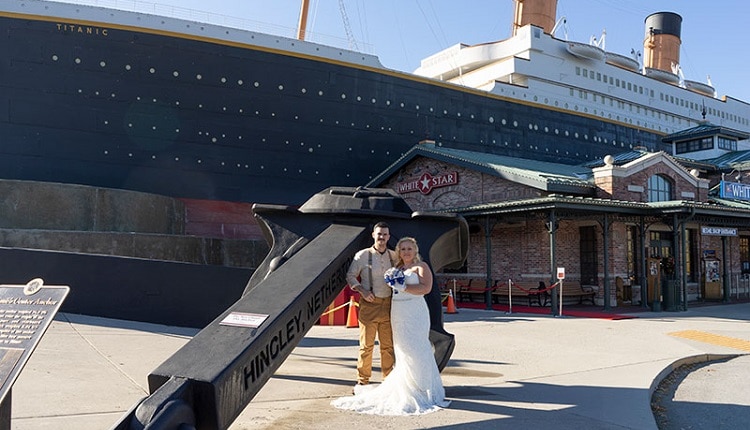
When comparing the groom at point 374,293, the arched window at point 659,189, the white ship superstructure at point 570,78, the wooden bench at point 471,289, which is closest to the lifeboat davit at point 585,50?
the white ship superstructure at point 570,78

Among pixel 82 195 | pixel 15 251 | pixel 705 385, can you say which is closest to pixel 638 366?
pixel 705 385

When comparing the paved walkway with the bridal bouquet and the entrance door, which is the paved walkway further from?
the entrance door

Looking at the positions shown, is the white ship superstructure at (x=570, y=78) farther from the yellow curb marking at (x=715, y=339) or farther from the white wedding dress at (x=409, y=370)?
the white wedding dress at (x=409, y=370)

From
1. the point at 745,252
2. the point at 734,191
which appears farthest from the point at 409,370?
the point at 745,252

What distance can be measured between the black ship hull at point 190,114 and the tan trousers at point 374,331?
15.4 meters

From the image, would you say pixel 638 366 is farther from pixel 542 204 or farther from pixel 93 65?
pixel 93 65

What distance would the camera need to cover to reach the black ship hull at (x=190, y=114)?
1777 centimetres

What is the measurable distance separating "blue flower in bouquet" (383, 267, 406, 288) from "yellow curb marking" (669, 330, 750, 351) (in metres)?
8.06

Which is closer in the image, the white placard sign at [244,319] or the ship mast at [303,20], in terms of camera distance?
the white placard sign at [244,319]

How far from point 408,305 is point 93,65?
56.5ft

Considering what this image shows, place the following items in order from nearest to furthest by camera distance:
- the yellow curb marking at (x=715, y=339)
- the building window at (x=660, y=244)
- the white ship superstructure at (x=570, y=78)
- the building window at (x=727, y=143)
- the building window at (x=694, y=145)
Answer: the yellow curb marking at (x=715, y=339) < the building window at (x=660, y=244) < the building window at (x=727, y=143) < the building window at (x=694, y=145) < the white ship superstructure at (x=570, y=78)

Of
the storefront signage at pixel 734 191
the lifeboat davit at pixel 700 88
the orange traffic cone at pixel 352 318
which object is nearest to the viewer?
the orange traffic cone at pixel 352 318

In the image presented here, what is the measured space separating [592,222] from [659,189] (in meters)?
3.03

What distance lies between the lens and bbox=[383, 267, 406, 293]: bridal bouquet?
4969mm
